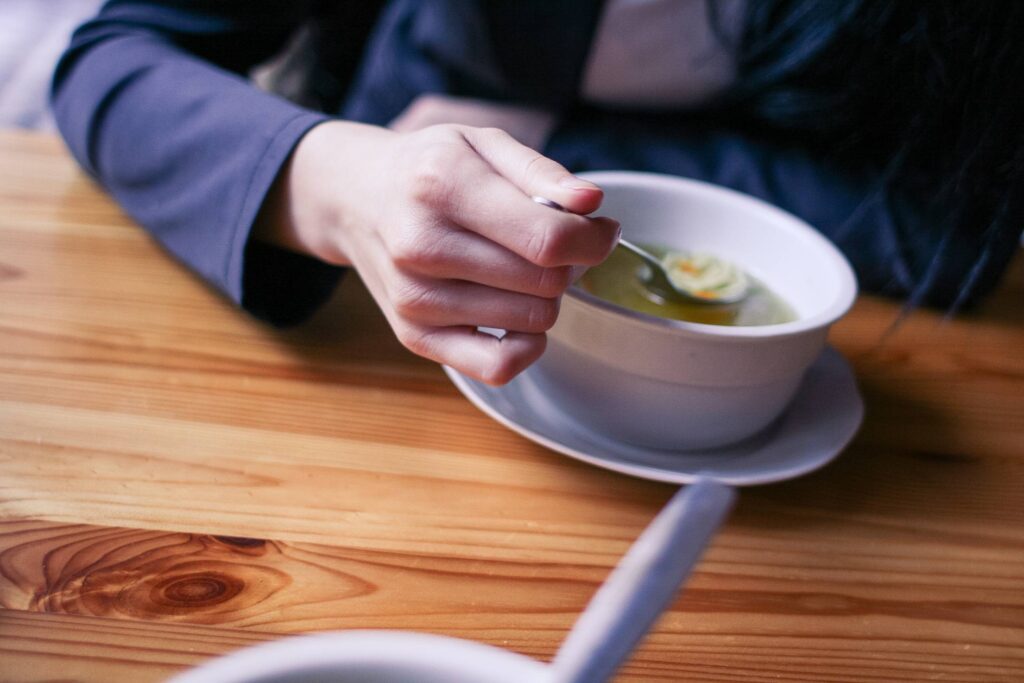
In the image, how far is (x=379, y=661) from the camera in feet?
0.67

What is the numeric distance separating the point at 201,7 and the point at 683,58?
17.2 inches

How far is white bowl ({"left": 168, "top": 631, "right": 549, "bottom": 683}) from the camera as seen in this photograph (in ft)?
0.64

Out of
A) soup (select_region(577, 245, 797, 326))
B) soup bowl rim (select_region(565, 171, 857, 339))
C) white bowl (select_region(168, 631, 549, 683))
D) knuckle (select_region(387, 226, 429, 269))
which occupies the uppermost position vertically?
white bowl (select_region(168, 631, 549, 683))

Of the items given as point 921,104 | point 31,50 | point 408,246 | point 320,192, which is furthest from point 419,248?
point 31,50

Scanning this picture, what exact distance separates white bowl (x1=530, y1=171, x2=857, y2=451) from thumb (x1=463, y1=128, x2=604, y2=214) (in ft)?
0.19

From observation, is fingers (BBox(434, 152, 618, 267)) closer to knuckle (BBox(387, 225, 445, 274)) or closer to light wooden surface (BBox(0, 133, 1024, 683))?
knuckle (BBox(387, 225, 445, 274))

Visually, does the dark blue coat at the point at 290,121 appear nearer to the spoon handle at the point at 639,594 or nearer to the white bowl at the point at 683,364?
the white bowl at the point at 683,364

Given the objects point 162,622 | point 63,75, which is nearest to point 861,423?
point 162,622

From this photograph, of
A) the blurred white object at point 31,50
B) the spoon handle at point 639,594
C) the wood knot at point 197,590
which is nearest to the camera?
the spoon handle at point 639,594

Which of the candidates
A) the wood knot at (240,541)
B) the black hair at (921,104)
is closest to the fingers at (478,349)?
the wood knot at (240,541)

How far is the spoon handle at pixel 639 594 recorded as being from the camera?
18 cm

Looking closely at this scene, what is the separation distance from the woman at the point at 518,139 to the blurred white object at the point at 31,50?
418mm

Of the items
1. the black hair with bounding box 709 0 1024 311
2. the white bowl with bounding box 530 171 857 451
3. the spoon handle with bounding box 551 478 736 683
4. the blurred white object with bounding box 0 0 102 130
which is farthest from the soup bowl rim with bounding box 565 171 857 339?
the blurred white object with bounding box 0 0 102 130

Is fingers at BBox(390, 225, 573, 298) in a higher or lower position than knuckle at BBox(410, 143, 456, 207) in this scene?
lower
